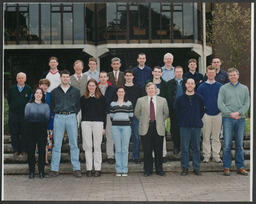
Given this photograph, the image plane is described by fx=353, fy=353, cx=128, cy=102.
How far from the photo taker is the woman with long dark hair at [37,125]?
6945 millimetres

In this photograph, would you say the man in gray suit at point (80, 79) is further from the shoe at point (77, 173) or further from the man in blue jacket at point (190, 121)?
the man in blue jacket at point (190, 121)

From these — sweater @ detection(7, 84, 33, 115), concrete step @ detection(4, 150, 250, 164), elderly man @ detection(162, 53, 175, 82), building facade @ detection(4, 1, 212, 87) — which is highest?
building facade @ detection(4, 1, 212, 87)

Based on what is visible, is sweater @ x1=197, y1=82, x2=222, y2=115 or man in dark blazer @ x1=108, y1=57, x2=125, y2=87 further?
man in dark blazer @ x1=108, y1=57, x2=125, y2=87

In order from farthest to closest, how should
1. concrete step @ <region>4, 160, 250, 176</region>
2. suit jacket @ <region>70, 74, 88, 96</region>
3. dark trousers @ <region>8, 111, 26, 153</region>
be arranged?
1. suit jacket @ <region>70, 74, 88, 96</region>
2. dark trousers @ <region>8, 111, 26, 153</region>
3. concrete step @ <region>4, 160, 250, 176</region>

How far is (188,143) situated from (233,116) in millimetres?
1056

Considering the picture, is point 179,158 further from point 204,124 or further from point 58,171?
point 58,171

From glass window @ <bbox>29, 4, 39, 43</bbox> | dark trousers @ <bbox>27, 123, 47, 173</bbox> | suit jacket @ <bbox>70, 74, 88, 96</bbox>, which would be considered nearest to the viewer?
dark trousers @ <bbox>27, 123, 47, 173</bbox>

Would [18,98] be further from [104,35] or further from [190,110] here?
[190,110]

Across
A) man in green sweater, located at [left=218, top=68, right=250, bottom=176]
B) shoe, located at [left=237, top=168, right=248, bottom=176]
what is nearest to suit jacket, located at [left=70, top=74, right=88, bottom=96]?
man in green sweater, located at [left=218, top=68, right=250, bottom=176]

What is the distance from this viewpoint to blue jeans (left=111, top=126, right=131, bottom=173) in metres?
7.20

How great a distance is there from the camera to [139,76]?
780 cm

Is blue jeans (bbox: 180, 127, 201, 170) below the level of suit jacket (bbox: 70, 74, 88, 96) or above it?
below

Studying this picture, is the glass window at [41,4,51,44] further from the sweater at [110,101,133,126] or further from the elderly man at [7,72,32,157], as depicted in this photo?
the sweater at [110,101,133,126]

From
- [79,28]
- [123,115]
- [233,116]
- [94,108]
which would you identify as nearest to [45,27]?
[79,28]
